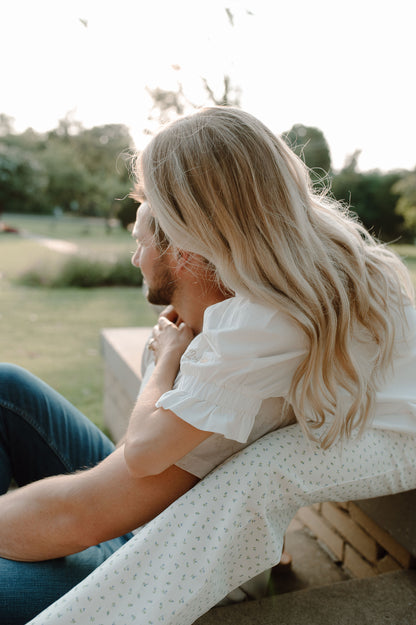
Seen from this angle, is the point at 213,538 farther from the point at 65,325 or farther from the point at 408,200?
the point at 408,200

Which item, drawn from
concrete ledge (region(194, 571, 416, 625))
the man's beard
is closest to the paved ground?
concrete ledge (region(194, 571, 416, 625))

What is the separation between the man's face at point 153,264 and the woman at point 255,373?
0.31 ft

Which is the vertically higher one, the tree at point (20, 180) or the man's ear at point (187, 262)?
the man's ear at point (187, 262)

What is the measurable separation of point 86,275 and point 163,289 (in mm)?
9560

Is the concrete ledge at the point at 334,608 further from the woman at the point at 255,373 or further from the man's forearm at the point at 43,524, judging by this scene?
the man's forearm at the point at 43,524

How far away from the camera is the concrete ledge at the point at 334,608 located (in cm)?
143

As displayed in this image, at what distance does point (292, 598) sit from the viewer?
1.52 metres

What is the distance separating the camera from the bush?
1038cm

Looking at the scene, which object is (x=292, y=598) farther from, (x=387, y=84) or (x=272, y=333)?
(x=387, y=84)

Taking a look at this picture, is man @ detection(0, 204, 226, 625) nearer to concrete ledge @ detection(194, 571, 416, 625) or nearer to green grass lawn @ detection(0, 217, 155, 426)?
concrete ledge @ detection(194, 571, 416, 625)

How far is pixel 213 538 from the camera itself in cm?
111

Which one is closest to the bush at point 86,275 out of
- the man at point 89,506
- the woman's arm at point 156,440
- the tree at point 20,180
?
the man at point 89,506

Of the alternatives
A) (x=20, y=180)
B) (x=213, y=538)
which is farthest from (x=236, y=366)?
(x=20, y=180)

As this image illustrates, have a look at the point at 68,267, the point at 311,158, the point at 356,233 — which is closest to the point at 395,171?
the point at 311,158
